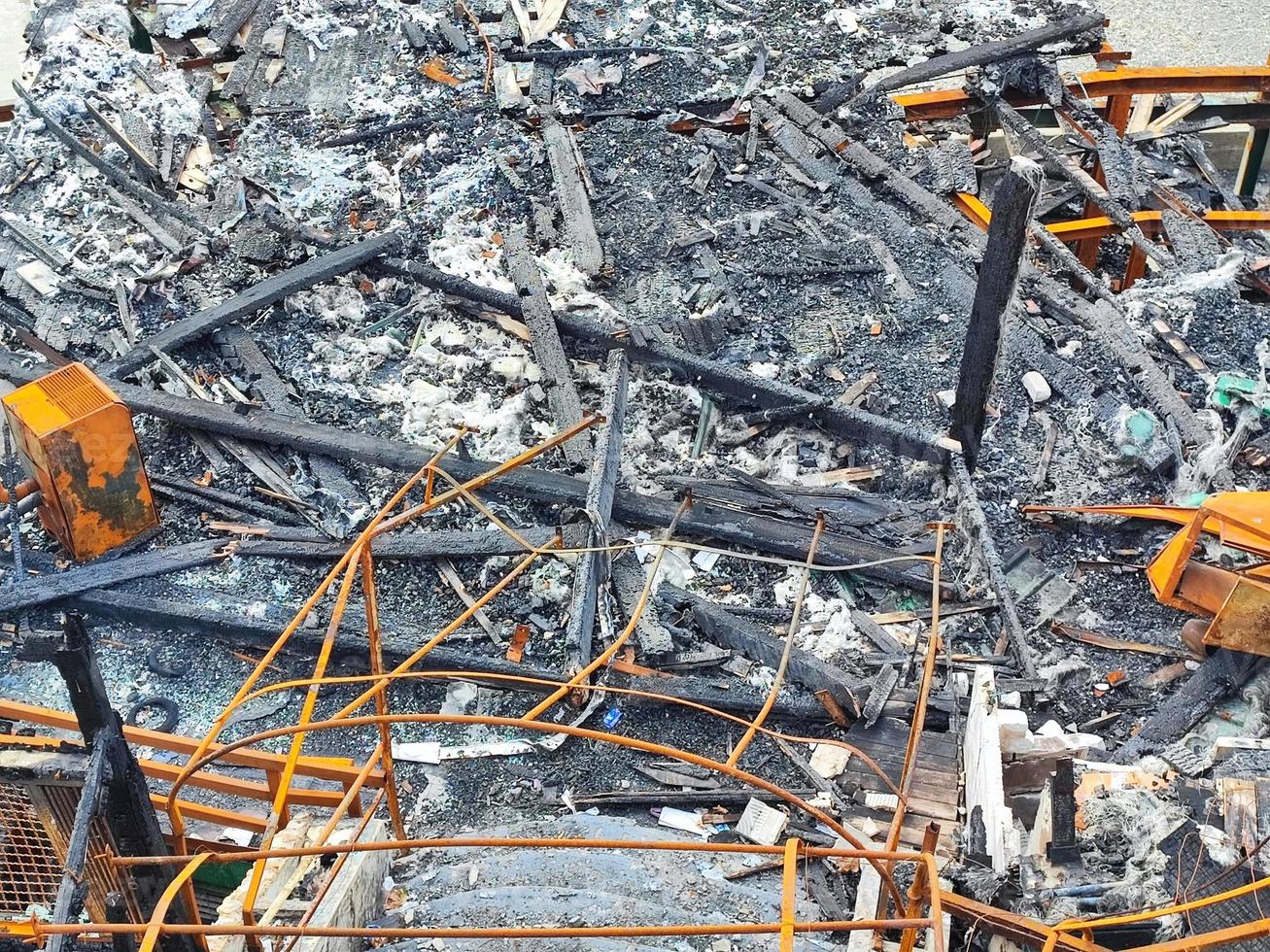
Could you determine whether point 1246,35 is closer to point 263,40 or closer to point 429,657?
point 263,40

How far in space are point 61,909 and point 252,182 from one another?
857 centimetres

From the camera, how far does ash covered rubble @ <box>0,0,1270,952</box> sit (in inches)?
259

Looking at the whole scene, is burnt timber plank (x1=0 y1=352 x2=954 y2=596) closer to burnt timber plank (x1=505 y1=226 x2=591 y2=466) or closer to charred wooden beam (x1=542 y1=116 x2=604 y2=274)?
burnt timber plank (x1=505 y1=226 x2=591 y2=466)

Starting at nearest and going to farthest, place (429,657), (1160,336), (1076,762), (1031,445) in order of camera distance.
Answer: (1076,762), (429,657), (1031,445), (1160,336)

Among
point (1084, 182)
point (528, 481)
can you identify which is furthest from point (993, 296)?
point (1084, 182)

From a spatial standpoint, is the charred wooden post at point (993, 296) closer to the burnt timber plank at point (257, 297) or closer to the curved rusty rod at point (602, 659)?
the curved rusty rod at point (602, 659)

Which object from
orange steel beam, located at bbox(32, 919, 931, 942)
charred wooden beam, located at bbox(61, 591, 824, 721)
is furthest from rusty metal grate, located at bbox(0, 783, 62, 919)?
orange steel beam, located at bbox(32, 919, 931, 942)

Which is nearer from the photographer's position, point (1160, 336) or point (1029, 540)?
point (1029, 540)

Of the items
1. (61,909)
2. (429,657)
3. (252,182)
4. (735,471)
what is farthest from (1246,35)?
(61,909)

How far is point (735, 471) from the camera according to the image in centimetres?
909

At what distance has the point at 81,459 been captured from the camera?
828 centimetres

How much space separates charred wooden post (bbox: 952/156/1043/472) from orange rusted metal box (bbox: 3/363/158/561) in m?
5.85

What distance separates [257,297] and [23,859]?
532 cm

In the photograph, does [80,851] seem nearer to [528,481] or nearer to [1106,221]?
[528,481]
